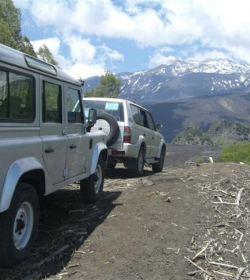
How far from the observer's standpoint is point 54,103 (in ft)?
17.4

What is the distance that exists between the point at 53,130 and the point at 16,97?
928mm

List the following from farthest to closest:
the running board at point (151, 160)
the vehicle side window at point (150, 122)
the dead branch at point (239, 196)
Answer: the vehicle side window at point (150, 122), the running board at point (151, 160), the dead branch at point (239, 196)

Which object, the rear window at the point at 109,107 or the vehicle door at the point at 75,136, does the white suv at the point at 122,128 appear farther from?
the vehicle door at the point at 75,136

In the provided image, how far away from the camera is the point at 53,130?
16.9 feet

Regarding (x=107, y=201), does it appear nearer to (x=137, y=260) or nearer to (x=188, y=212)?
(x=188, y=212)

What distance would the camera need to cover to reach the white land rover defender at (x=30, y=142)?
4.00 m

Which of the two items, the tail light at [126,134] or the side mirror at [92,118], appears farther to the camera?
the tail light at [126,134]

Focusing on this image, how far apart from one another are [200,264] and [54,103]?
8.46 feet

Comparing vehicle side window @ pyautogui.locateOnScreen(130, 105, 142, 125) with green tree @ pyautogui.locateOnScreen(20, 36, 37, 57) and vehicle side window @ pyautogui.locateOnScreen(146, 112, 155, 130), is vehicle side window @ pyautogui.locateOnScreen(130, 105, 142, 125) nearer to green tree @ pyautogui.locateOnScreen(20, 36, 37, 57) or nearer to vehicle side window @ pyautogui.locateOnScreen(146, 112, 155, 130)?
vehicle side window @ pyautogui.locateOnScreen(146, 112, 155, 130)

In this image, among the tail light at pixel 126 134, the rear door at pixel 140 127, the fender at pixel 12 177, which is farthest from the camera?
the rear door at pixel 140 127

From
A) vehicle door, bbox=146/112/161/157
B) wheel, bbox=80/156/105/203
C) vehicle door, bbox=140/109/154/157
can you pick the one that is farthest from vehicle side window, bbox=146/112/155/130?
wheel, bbox=80/156/105/203

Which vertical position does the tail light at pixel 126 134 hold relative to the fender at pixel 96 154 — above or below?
above

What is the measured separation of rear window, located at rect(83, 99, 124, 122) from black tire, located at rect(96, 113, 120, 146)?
37 centimetres

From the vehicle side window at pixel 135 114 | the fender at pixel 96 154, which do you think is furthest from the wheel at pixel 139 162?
the fender at pixel 96 154
